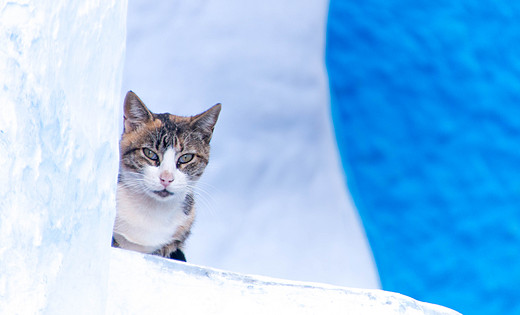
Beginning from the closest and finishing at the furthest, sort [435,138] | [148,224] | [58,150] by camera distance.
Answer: [58,150], [148,224], [435,138]

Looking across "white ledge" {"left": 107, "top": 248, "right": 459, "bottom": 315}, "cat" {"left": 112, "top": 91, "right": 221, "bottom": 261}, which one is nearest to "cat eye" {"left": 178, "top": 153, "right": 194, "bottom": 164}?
"cat" {"left": 112, "top": 91, "right": 221, "bottom": 261}

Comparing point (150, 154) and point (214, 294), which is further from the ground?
point (150, 154)

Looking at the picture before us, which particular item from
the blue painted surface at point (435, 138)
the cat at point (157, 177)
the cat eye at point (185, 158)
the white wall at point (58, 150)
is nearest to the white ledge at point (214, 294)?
the white wall at point (58, 150)

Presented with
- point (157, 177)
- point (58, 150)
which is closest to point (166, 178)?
point (157, 177)

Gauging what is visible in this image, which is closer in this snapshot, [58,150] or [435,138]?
[58,150]

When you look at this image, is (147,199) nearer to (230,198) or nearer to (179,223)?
(179,223)

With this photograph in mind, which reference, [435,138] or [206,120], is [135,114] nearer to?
[206,120]

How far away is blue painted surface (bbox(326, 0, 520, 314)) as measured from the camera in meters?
1.64

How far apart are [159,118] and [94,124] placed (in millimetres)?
623

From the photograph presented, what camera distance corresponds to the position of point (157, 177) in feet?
3.52

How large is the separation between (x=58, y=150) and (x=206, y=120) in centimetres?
65

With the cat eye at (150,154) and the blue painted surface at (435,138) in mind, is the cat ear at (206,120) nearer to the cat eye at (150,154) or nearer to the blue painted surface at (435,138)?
the cat eye at (150,154)

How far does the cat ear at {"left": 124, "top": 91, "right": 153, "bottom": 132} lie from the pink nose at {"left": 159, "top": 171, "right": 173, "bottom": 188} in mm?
117

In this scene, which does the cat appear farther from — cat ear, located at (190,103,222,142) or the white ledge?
the white ledge
